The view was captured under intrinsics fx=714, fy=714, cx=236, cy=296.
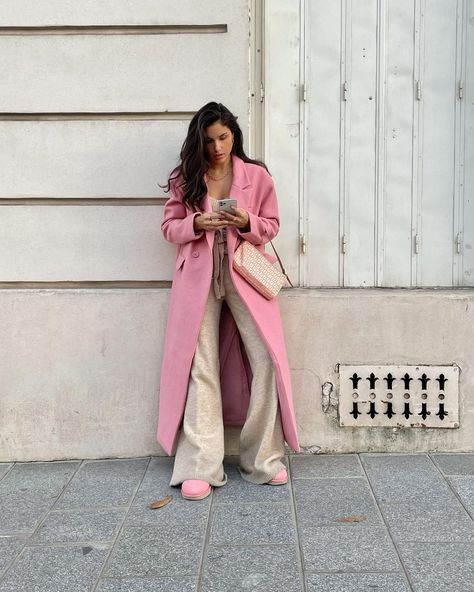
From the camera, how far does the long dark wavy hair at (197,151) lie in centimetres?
397

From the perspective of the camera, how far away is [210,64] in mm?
4344

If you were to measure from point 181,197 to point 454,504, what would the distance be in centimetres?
222

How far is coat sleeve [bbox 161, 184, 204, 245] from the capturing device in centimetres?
395

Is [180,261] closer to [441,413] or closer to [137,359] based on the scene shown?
[137,359]

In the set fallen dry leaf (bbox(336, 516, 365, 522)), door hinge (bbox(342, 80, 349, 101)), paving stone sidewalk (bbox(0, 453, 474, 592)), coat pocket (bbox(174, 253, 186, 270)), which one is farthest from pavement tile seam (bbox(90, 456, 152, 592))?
door hinge (bbox(342, 80, 349, 101))

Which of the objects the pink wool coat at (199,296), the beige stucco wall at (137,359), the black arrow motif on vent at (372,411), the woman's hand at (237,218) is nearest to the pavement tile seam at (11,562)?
the pink wool coat at (199,296)

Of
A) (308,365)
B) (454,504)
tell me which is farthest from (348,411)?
(454,504)

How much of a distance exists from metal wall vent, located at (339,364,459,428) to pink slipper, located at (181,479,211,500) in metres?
1.07

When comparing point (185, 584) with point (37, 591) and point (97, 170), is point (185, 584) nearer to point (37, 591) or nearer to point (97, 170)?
point (37, 591)

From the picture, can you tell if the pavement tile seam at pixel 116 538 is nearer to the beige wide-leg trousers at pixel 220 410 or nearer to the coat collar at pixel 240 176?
the beige wide-leg trousers at pixel 220 410

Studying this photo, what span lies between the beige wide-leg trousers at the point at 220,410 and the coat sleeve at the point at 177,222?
27 centimetres

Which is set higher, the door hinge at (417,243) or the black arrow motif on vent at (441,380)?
the door hinge at (417,243)

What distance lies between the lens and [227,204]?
3820mm

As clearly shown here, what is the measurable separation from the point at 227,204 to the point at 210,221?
0.16 m
